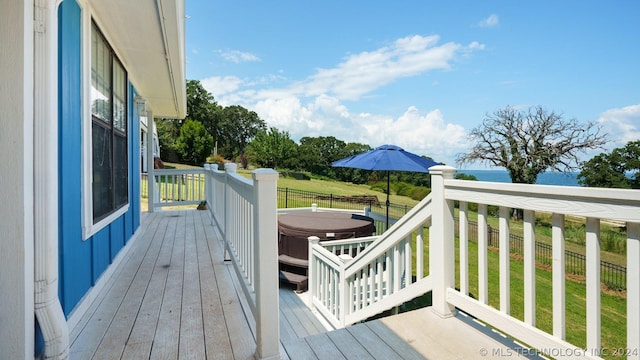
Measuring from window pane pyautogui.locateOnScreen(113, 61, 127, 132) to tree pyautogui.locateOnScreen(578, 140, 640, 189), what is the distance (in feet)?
84.5

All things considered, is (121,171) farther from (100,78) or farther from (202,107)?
(202,107)

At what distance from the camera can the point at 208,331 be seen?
215 centimetres

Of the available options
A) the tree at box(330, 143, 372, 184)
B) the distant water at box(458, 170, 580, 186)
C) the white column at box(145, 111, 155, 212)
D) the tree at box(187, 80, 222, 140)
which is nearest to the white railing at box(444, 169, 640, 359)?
the white column at box(145, 111, 155, 212)

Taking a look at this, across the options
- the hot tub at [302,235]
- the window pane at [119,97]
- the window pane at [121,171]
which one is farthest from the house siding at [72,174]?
the hot tub at [302,235]

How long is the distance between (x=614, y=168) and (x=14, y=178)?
93.3 feet

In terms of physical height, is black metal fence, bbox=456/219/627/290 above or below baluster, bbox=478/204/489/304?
below

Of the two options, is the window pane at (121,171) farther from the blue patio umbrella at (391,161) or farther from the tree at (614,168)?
the tree at (614,168)

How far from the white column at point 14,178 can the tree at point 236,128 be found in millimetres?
42497

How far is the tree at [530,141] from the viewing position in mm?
21297

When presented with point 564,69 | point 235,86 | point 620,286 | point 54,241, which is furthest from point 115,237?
point 235,86

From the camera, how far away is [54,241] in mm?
1689

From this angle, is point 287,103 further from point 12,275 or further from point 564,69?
point 12,275

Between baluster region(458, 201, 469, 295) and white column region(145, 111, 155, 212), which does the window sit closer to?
baluster region(458, 201, 469, 295)

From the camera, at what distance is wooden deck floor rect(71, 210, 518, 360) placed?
74.4 inches
